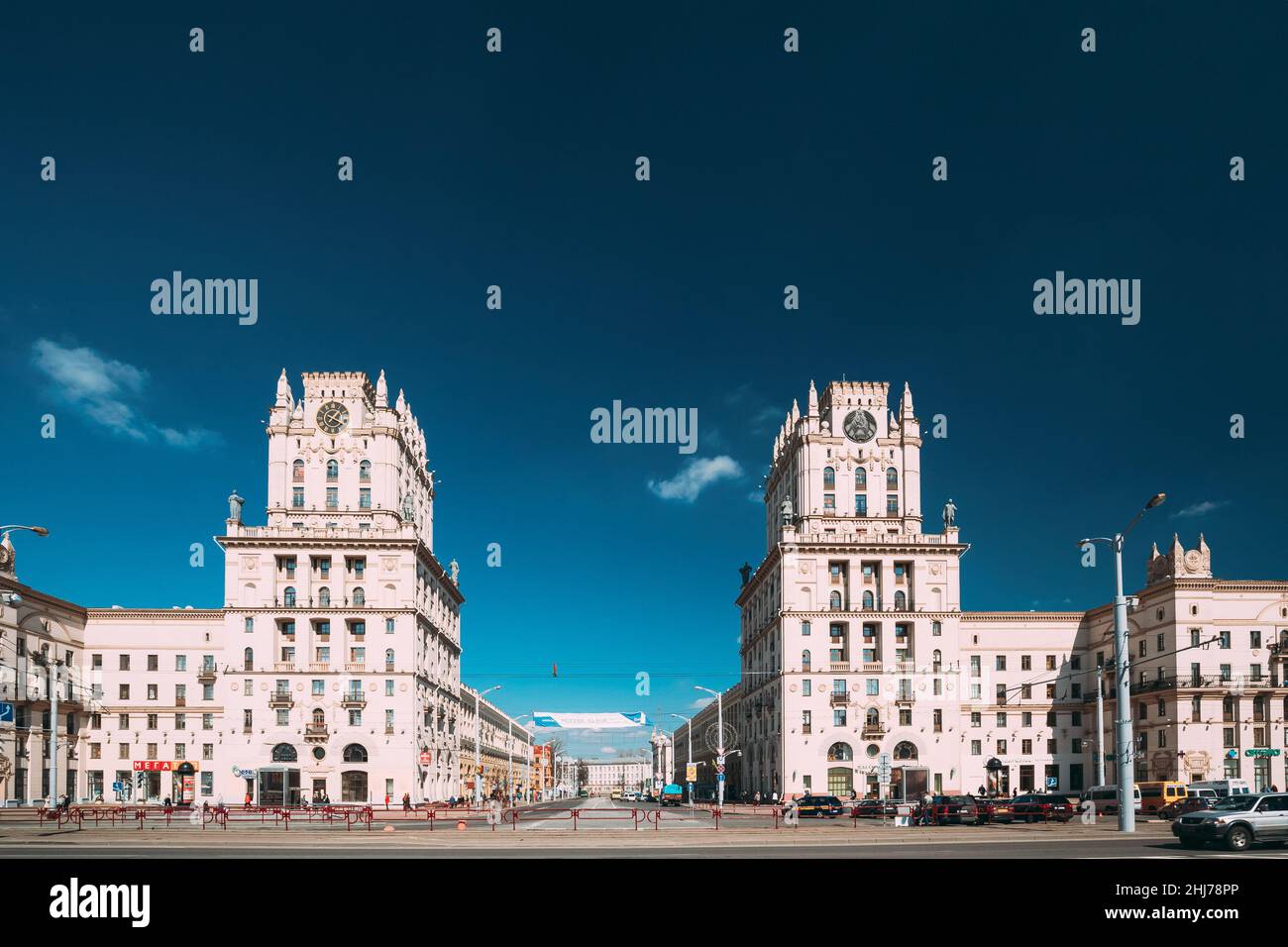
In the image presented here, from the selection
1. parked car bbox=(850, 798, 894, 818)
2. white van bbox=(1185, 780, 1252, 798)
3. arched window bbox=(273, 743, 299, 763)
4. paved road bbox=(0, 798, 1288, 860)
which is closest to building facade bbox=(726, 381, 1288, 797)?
white van bbox=(1185, 780, 1252, 798)

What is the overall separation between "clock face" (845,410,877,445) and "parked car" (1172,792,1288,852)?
70520 mm

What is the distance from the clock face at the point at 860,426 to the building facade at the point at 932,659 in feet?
0.44

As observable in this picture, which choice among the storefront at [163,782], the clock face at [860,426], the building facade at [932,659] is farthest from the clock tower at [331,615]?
the clock face at [860,426]

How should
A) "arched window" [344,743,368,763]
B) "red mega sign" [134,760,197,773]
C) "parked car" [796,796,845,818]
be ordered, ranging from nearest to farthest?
"parked car" [796,796,845,818] → "arched window" [344,743,368,763] → "red mega sign" [134,760,197,773]

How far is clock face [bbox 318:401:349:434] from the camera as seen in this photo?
98312 millimetres

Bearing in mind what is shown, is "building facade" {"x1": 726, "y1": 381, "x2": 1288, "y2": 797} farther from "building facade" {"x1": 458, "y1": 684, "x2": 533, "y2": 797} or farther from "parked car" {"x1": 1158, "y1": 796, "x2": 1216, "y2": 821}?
"building facade" {"x1": 458, "y1": 684, "x2": 533, "y2": 797}

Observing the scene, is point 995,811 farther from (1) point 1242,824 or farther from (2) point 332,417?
(2) point 332,417

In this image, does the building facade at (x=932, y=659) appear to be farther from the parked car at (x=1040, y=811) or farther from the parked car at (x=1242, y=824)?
the parked car at (x=1242, y=824)

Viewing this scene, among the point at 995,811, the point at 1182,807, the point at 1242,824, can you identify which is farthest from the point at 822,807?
the point at 1242,824

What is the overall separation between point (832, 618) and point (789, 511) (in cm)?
1165
